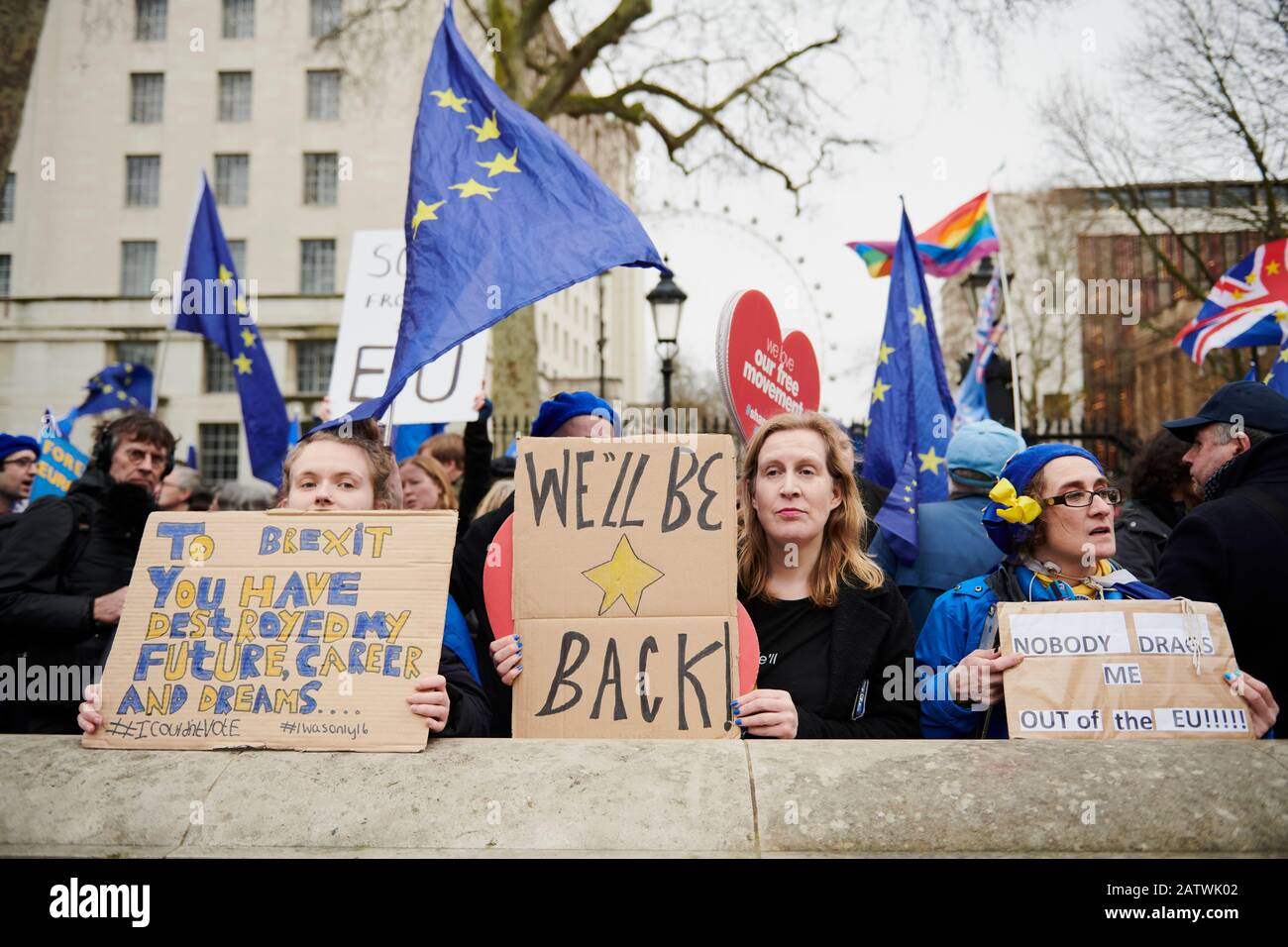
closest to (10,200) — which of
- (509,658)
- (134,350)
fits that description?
(134,350)

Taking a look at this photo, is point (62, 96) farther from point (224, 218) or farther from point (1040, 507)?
point (1040, 507)

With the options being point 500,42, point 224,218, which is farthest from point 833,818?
point 224,218

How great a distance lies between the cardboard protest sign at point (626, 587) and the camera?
2.26m

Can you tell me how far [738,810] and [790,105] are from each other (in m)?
16.5

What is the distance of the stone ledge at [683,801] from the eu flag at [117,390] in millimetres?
8024

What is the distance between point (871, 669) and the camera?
8.73 ft

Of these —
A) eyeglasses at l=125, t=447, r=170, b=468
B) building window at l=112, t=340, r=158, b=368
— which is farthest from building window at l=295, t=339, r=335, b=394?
eyeglasses at l=125, t=447, r=170, b=468

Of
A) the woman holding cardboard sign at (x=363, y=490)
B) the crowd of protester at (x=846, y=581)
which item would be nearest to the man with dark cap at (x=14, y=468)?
the crowd of protester at (x=846, y=581)

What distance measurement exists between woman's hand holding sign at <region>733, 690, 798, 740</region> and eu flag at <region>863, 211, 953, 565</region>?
2778 mm

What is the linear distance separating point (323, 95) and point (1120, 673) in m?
36.6

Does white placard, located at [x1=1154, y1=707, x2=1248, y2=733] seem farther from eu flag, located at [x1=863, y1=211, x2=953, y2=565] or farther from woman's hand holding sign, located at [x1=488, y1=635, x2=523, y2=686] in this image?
eu flag, located at [x1=863, y1=211, x2=953, y2=565]

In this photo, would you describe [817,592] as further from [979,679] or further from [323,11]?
[323,11]

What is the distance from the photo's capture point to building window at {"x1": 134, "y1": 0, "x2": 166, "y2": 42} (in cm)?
3404

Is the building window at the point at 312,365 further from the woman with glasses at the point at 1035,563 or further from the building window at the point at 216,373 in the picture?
the woman with glasses at the point at 1035,563
